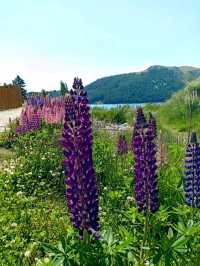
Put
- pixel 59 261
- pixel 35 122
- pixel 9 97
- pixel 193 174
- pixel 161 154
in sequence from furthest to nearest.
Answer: pixel 9 97, pixel 35 122, pixel 161 154, pixel 193 174, pixel 59 261

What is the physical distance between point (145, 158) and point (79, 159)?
69 centimetres

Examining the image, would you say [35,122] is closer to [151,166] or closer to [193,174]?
[193,174]

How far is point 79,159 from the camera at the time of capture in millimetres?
3752

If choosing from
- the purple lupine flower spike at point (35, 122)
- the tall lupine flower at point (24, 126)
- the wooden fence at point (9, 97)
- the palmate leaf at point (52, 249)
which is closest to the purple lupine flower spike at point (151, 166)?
the palmate leaf at point (52, 249)

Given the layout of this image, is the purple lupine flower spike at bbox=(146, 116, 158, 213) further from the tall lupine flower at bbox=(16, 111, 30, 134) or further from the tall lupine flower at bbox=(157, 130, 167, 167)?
the tall lupine flower at bbox=(16, 111, 30, 134)

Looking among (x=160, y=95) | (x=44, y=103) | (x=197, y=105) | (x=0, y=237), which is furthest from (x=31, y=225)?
(x=160, y=95)

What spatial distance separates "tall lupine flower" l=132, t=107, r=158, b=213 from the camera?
13.5 feet

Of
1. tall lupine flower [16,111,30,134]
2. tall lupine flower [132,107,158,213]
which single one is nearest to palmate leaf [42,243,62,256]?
tall lupine flower [132,107,158,213]

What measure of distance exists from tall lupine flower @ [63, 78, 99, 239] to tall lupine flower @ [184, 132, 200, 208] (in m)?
1.65

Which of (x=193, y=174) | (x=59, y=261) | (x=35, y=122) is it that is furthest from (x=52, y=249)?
(x=35, y=122)

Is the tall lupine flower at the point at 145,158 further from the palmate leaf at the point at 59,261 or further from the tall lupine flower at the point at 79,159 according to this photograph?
the palmate leaf at the point at 59,261

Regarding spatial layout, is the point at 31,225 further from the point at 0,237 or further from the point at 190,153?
the point at 190,153

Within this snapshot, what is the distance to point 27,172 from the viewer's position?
10.6 m

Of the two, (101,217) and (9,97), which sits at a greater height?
(9,97)
